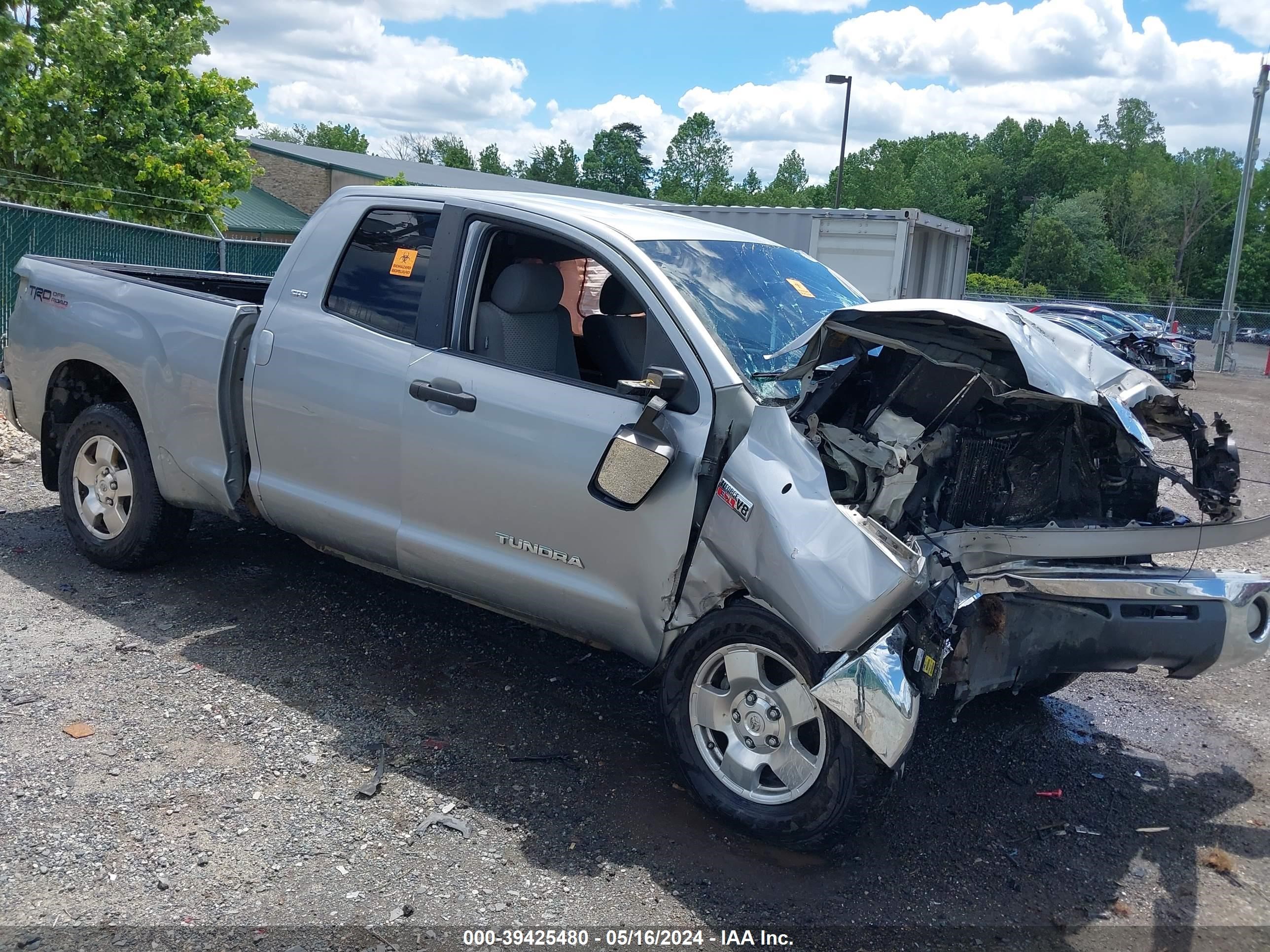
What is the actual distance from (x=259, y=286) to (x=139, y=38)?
45.6 ft

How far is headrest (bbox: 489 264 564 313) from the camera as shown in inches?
176

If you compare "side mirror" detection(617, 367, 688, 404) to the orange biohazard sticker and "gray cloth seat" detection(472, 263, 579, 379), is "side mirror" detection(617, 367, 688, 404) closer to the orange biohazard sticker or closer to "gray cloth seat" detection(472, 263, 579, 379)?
"gray cloth seat" detection(472, 263, 579, 379)

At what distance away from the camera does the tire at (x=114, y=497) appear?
214 inches

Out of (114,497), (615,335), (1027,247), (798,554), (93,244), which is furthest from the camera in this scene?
(1027,247)

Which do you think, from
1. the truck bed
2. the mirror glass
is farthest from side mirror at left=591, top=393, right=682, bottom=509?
the truck bed

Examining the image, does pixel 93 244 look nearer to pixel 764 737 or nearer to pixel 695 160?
pixel 764 737

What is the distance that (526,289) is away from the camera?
448cm

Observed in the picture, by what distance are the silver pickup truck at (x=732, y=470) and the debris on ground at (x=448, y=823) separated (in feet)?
2.55

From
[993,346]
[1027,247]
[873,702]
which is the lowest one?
[873,702]

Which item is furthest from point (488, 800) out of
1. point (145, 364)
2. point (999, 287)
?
point (999, 287)

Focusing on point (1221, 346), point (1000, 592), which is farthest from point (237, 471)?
point (1221, 346)

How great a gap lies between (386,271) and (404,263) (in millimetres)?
97

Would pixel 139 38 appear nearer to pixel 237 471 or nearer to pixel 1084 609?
pixel 237 471

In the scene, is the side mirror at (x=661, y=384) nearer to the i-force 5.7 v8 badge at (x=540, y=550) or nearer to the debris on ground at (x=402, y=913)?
the i-force 5.7 v8 badge at (x=540, y=550)
